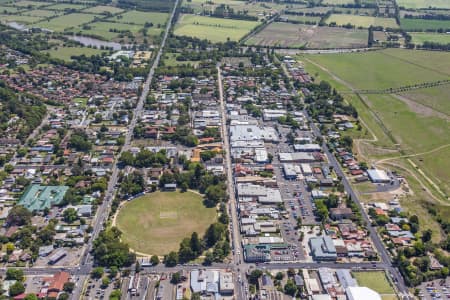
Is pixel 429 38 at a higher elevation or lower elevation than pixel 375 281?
higher

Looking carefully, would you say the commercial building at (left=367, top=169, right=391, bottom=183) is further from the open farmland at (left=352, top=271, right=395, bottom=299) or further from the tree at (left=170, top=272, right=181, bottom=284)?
the tree at (left=170, top=272, right=181, bottom=284)

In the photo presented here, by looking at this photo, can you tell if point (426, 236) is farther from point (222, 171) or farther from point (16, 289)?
point (16, 289)

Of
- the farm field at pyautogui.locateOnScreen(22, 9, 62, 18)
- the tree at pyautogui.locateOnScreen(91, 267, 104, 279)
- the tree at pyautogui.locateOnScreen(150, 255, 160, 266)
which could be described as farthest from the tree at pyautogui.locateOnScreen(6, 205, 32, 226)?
the farm field at pyautogui.locateOnScreen(22, 9, 62, 18)

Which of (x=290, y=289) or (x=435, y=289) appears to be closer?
(x=290, y=289)

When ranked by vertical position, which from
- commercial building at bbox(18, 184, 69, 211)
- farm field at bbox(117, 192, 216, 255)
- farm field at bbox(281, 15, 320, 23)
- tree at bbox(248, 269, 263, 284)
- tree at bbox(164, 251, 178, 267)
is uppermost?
farm field at bbox(281, 15, 320, 23)

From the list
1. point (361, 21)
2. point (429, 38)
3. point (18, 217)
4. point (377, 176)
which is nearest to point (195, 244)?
point (18, 217)

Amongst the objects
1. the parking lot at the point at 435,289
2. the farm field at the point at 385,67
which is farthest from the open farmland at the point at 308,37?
the parking lot at the point at 435,289

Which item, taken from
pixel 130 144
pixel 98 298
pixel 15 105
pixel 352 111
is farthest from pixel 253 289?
pixel 15 105
